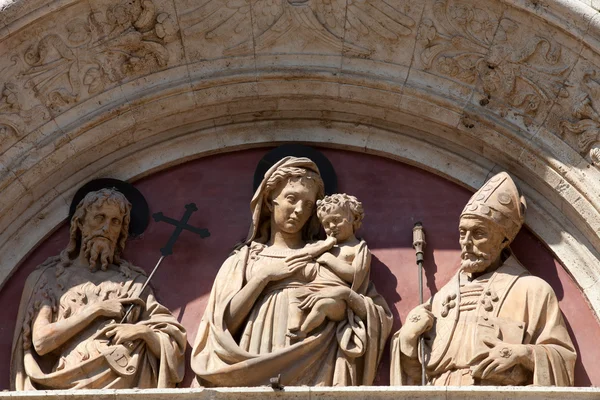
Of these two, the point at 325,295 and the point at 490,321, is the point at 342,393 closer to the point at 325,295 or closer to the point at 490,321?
the point at 325,295

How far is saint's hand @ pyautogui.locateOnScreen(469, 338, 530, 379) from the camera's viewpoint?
32.7 ft

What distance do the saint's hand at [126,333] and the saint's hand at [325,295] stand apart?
3.07 ft

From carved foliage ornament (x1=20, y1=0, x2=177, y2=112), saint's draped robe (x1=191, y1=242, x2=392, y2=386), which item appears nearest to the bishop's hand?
saint's draped robe (x1=191, y1=242, x2=392, y2=386)

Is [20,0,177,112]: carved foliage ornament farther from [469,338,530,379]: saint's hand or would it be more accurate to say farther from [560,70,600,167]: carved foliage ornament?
[469,338,530,379]: saint's hand

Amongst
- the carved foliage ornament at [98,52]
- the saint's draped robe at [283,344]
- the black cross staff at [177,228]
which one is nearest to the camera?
the saint's draped robe at [283,344]

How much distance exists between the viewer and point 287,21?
11.4 m

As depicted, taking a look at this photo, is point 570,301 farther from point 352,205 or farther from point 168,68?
point 168,68

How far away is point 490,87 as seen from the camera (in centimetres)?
1110

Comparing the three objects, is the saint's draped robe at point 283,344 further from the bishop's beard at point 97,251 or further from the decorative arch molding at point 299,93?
the decorative arch molding at point 299,93

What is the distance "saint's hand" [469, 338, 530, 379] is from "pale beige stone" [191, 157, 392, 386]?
639 millimetres

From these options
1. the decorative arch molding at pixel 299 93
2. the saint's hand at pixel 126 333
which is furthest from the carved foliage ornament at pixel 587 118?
the saint's hand at pixel 126 333

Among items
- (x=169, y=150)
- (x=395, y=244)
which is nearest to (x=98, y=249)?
(x=169, y=150)

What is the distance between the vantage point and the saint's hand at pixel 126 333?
1044 centimetres

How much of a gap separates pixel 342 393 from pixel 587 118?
8.10ft
